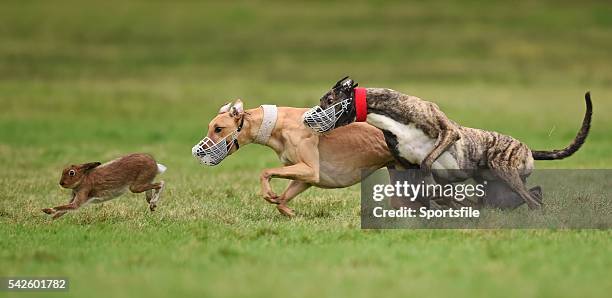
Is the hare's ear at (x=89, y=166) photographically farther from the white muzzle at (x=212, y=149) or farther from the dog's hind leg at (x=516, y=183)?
the dog's hind leg at (x=516, y=183)

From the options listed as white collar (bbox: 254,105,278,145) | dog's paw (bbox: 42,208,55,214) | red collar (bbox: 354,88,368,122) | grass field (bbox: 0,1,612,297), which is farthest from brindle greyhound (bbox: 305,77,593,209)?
dog's paw (bbox: 42,208,55,214)

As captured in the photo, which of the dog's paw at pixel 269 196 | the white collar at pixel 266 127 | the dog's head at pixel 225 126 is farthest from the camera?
the white collar at pixel 266 127

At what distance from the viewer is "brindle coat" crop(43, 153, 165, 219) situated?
11.5 m

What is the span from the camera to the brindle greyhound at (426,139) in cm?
1116

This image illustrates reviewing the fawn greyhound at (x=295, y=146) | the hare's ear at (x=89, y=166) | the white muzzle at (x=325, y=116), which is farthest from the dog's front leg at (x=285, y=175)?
the hare's ear at (x=89, y=166)

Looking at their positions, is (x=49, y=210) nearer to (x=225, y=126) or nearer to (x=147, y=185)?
(x=147, y=185)

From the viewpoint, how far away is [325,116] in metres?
11.1

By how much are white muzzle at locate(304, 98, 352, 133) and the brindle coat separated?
2.14 meters

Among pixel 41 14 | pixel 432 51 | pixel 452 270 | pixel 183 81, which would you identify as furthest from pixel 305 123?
pixel 41 14

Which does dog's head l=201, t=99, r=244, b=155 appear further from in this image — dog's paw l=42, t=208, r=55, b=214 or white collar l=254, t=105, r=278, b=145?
dog's paw l=42, t=208, r=55, b=214

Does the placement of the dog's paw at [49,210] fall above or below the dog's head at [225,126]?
below

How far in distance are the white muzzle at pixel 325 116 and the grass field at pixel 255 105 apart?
1065mm

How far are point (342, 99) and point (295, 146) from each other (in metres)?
0.84

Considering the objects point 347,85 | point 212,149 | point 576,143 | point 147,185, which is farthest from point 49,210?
point 576,143
